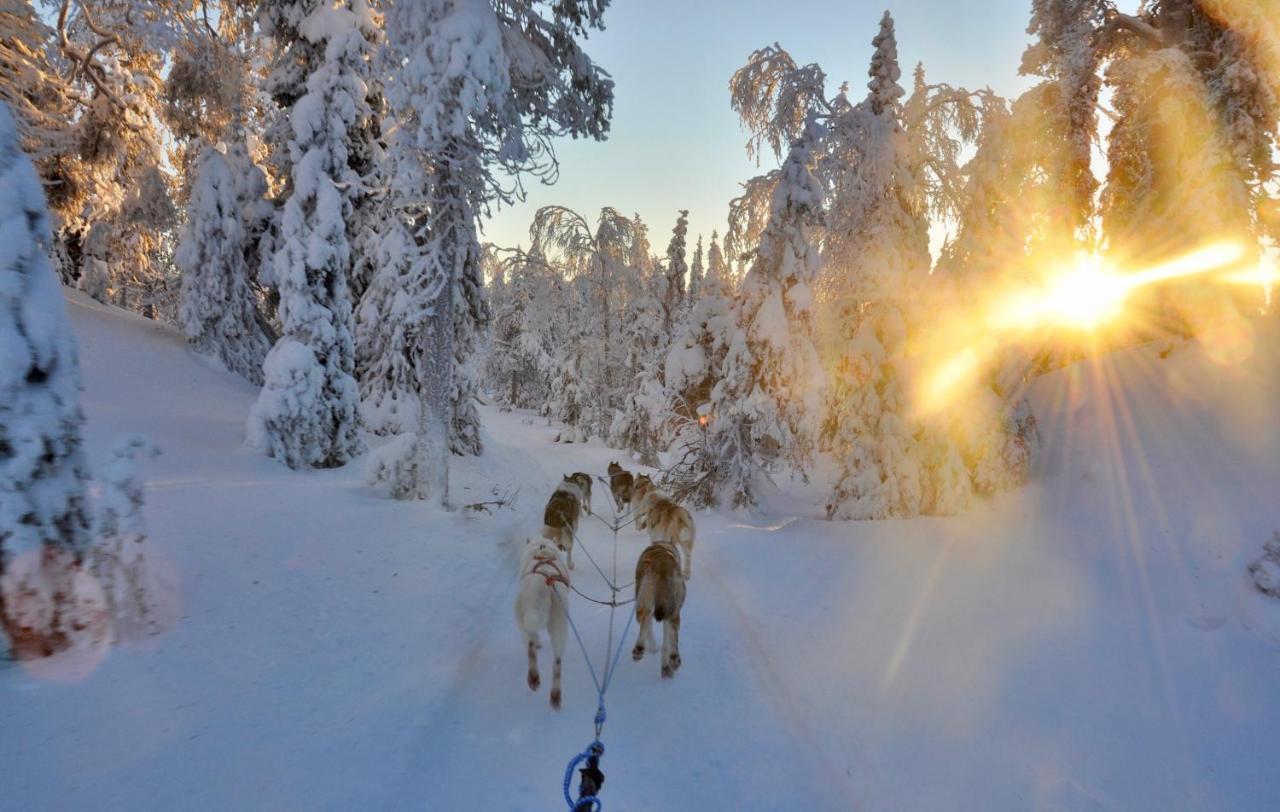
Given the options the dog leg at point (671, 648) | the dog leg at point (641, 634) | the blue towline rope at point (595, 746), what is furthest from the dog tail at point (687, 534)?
the dog leg at point (671, 648)

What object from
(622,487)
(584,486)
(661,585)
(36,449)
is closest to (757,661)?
→ (661,585)

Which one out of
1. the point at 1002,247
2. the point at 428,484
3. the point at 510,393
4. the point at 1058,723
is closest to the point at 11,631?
the point at 428,484

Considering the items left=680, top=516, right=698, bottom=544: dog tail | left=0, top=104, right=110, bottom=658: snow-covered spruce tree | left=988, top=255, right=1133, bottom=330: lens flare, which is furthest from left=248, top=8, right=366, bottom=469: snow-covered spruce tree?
left=988, top=255, right=1133, bottom=330: lens flare

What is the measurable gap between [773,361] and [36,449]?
36.4ft

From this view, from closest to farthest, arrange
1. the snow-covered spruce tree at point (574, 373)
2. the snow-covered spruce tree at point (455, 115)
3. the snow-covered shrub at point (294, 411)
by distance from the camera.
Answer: the snow-covered spruce tree at point (455, 115)
the snow-covered shrub at point (294, 411)
the snow-covered spruce tree at point (574, 373)

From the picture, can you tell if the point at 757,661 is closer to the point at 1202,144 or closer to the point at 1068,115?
the point at 1202,144

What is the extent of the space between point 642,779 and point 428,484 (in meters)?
7.59

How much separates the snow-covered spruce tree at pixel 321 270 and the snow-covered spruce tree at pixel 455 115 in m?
2.53

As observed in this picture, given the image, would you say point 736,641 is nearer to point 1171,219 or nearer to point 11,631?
point 11,631

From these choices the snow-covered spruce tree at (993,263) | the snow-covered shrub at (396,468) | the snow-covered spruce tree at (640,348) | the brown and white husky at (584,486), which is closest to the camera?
the snow-covered shrub at (396,468)

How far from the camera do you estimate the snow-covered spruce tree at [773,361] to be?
11797 millimetres

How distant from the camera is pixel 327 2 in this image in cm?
1255

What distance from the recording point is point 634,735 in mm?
4344

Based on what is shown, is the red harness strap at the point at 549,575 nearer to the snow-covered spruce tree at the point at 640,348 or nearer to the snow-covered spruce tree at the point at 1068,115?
the snow-covered spruce tree at the point at 1068,115
